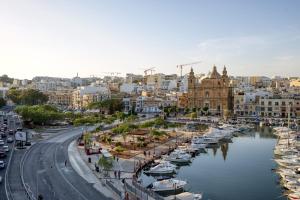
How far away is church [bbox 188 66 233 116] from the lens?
100 meters

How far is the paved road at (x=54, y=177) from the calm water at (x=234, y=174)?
646 centimetres

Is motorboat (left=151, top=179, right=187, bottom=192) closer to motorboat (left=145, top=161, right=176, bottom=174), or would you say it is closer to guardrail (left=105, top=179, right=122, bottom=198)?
guardrail (left=105, top=179, right=122, bottom=198)

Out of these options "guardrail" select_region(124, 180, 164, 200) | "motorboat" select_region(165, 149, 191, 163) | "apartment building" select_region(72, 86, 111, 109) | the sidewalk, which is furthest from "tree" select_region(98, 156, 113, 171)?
"apartment building" select_region(72, 86, 111, 109)

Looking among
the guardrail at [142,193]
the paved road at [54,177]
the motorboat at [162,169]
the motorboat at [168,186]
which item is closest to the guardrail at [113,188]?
the guardrail at [142,193]

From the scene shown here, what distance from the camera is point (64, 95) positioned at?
140 metres

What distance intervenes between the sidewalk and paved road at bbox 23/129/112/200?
0.42 meters

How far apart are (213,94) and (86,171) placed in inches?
2751

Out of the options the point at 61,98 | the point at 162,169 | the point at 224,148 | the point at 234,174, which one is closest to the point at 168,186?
the point at 162,169

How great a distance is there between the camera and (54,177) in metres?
32.4

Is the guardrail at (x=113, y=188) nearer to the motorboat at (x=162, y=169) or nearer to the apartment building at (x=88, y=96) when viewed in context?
the motorboat at (x=162, y=169)

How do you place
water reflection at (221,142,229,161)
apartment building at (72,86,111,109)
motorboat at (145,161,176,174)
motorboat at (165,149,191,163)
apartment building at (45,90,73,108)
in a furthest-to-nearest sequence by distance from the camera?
apartment building at (45,90,73,108) < apartment building at (72,86,111,109) < water reflection at (221,142,229,161) < motorboat at (165,149,191,163) < motorboat at (145,161,176,174)

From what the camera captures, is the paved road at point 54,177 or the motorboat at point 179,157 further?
the motorboat at point 179,157

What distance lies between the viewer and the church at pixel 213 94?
100062 millimetres

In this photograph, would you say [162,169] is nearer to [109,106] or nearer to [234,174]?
[234,174]
